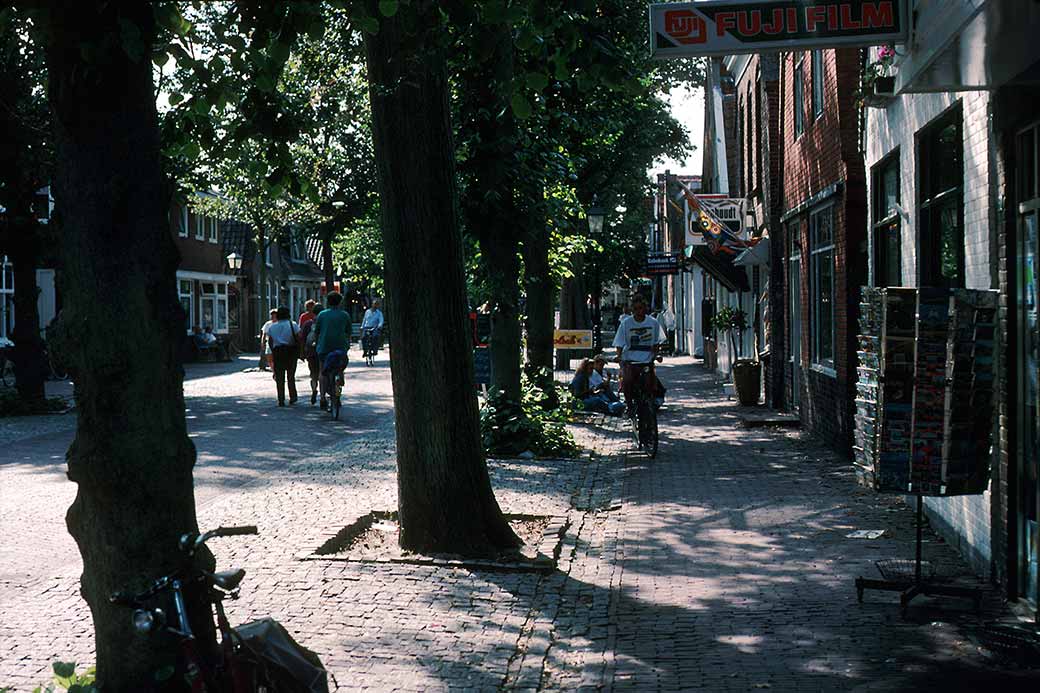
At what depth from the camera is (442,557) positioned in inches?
320

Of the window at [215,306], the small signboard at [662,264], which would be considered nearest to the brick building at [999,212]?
the small signboard at [662,264]

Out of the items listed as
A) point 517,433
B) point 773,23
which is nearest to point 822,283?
point 517,433

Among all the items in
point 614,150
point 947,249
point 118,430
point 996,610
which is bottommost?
point 996,610

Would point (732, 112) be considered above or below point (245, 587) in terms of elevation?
above

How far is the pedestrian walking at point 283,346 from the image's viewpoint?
20938 millimetres

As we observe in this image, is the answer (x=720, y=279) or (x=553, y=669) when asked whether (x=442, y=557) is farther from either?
(x=720, y=279)

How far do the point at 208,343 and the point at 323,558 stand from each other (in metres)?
36.7

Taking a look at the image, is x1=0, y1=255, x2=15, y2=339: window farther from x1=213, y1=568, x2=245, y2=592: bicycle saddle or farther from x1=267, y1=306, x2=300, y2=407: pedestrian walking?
x1=213, y1=568, x2=245, y2=592: bicycle saddle

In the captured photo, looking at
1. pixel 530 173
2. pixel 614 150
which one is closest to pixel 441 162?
pixel 530 173

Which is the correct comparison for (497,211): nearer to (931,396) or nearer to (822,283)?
(822,283)

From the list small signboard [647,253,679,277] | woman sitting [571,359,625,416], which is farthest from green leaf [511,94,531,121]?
small signboard [647,253,679,277]

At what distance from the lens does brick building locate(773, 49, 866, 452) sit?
45.6 ft

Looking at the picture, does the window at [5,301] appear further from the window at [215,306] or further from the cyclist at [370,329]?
the window at [215,306]

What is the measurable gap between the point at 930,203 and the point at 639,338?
5.90 metres
